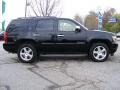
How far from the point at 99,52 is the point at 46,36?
2.08 meters

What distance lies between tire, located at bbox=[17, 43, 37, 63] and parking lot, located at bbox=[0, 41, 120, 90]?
10.0 inches

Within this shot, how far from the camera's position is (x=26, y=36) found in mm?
11477

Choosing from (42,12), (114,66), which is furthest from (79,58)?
(42,12)

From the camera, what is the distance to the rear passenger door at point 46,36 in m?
11.5

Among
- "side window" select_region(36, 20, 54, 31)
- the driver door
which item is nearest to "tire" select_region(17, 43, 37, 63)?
"side window" select_region(36, 20, 54, 31)

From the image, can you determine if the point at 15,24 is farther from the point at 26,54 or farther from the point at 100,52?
the point at 100,52

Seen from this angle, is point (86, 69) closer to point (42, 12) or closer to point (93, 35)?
point (93, 35)

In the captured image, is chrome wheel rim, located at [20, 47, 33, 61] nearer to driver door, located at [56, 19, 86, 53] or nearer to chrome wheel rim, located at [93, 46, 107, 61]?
driver door, located at [56, 19, 86, 53]

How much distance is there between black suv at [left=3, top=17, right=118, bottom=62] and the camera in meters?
11.4

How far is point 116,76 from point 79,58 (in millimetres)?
3870

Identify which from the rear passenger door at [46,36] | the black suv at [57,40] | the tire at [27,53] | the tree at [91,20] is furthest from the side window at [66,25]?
the tree at [91,20]

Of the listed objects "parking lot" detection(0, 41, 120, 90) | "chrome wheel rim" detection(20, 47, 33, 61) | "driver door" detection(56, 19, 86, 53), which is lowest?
"parking lot" detection(0, 41, 120, 90)

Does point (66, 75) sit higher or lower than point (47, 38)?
lower

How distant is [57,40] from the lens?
450 inches
